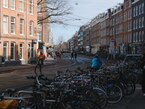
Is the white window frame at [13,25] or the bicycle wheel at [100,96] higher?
the white window frame at [13,25]

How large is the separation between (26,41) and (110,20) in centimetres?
7986

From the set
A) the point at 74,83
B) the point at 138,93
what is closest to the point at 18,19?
the point at 138,93

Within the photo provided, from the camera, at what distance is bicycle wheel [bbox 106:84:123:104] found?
14323 millimetres

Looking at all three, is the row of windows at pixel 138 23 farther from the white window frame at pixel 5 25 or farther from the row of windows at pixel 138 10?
the white window frame at pixel 5 25

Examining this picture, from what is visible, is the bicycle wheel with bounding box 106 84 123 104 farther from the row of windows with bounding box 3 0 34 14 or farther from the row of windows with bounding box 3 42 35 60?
the row of windows with bounding box 3 0 34 14

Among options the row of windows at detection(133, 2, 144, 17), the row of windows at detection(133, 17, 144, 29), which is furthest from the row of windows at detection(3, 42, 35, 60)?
the row of windows at detection(133, 2, 144, 17)

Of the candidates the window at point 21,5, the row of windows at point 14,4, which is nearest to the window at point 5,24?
the row of windows at point 14,4

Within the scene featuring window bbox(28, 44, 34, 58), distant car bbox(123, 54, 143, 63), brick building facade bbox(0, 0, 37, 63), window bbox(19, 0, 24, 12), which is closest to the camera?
distant car bbox(123, 54, 143, 63)

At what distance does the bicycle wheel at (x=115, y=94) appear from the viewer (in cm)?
1432

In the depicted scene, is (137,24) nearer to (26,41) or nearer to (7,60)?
(26,41)

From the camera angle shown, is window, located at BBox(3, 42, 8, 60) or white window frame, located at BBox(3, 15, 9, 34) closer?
white window frame, located at BBox(3, 15, 9, 34)

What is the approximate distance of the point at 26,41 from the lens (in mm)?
57188

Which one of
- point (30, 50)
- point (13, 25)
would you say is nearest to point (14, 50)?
point (13, 25)

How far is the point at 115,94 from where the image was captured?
47.8 ft
